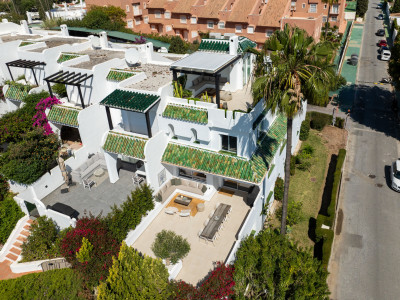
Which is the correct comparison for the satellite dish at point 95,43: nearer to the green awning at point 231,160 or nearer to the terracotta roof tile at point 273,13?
the green awning at point 231,160

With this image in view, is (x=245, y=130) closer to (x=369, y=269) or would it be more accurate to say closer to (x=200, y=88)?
(x=200, y=88)

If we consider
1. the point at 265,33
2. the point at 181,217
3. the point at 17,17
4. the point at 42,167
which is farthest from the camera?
the point at 17,17

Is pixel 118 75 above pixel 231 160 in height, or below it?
above

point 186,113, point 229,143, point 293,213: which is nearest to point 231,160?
point 229,143

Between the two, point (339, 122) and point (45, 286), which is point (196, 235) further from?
point (339, 122)

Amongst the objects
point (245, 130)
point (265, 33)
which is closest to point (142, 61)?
point (245, 130)

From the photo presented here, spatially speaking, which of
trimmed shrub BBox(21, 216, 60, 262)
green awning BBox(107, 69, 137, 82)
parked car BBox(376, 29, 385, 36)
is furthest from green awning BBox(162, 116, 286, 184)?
parked car BBox(376, 29, 385, 36)
